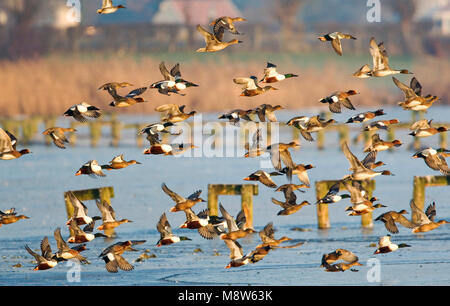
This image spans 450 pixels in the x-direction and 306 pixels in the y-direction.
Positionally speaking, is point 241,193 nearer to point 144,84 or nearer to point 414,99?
point 414,99

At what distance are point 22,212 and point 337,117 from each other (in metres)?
27.6

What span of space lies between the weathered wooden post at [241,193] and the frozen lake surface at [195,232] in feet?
2.03

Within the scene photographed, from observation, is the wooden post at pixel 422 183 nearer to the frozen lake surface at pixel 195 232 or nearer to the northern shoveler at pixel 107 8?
the frozen lake surface at pixel 195 232

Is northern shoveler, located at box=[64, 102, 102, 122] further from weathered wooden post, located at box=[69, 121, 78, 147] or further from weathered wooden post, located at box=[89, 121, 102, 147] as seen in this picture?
weathered wooden post, located at box=[69, 121, 78, 147]

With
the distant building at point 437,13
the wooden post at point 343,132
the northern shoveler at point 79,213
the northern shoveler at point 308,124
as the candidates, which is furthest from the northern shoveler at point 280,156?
the distant building at point 437,13

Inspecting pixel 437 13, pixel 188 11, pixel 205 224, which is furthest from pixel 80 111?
pixel 437 13

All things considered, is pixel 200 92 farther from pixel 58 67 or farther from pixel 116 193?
pixel 116 193

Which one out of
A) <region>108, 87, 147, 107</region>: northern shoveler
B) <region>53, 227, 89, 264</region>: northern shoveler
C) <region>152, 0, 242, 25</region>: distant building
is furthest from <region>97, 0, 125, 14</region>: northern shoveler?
<region>152, 0, 242, 25</region>: distant building

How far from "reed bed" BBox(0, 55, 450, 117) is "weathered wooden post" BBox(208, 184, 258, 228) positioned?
23922 millimetres

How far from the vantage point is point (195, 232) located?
21.9m

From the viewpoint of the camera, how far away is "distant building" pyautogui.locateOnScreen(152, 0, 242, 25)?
93.9 m

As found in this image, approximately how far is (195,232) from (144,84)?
1088 inches

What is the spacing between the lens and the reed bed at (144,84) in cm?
4669

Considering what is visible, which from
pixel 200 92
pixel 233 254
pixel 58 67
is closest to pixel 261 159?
pixel 200 92
